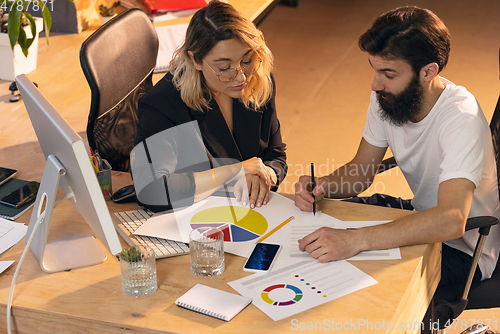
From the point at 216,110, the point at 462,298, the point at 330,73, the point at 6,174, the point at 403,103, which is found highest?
the point at 403,103

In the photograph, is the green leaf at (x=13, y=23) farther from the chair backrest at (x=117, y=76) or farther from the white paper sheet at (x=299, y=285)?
the white paper sheet at (x=299, y=285)

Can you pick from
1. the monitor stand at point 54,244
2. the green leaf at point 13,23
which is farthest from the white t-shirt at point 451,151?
the green leaf at point 13,23

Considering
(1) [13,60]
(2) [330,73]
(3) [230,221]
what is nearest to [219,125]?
(3) [230,221]

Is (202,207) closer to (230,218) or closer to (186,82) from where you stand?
(230,218)

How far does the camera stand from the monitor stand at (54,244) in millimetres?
1279

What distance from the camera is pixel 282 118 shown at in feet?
13.0

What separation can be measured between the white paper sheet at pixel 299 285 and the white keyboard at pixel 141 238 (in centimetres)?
22

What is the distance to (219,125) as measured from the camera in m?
1.95

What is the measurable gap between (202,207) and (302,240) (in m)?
0.36

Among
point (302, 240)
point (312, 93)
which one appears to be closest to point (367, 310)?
point (302, 240)

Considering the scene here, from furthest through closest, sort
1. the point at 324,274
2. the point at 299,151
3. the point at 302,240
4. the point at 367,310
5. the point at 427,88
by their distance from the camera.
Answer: the point at 299,151, the point at 427,88, the point at 302,240, the point at 324,274, the point at 367,310

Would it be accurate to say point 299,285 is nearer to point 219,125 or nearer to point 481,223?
point 481,223

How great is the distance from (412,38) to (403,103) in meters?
0.21

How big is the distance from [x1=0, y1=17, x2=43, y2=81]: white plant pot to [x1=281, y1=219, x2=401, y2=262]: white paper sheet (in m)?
1.77
